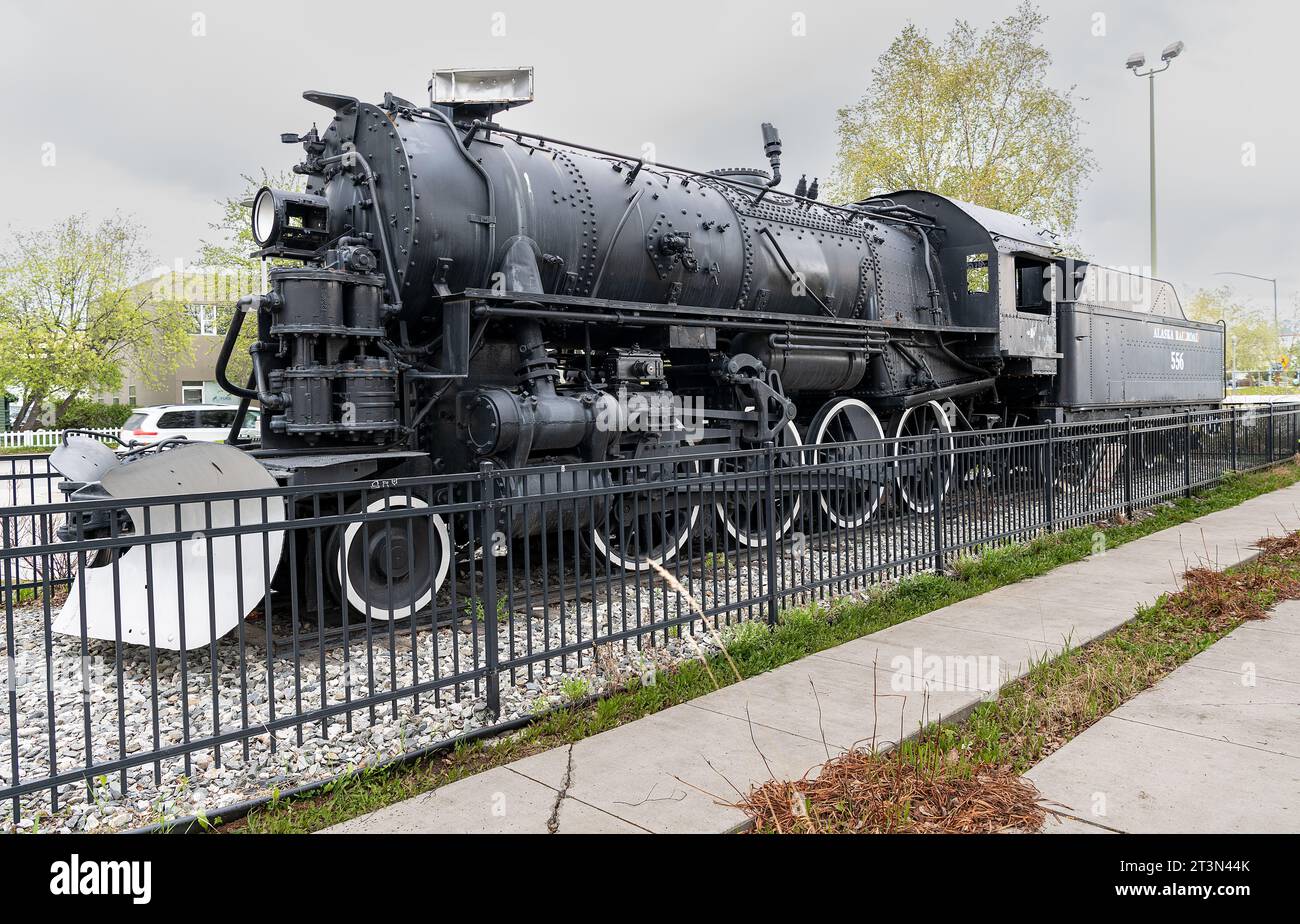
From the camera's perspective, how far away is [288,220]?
6.81m

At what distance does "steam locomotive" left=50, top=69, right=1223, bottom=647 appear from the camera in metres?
6.16

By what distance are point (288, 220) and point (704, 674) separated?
182 inches

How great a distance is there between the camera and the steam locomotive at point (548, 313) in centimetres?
616

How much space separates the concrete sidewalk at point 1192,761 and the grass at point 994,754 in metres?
0.13

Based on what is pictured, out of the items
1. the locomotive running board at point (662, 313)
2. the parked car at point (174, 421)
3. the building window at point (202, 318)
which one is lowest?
the parked car at point (174, 421)

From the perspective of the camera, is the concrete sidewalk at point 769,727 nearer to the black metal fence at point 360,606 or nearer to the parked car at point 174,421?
the black metal fence at point 360,606

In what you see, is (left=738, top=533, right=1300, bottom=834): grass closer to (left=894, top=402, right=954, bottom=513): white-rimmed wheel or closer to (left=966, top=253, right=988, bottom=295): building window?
(left=894, top=402, right=954, bottom=513): white-rimmed wheel

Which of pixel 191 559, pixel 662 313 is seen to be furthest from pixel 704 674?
pixel 662 313

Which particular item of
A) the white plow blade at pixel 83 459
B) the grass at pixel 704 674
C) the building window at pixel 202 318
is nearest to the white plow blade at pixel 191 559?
the white plow blade at pixel 83 459

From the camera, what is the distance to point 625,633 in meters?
5.04

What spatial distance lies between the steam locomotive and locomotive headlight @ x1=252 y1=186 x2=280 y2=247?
0.03 m

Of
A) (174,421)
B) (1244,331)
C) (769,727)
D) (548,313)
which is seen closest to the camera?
(769,727)

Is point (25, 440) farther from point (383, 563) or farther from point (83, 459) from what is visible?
point (383, 563)
